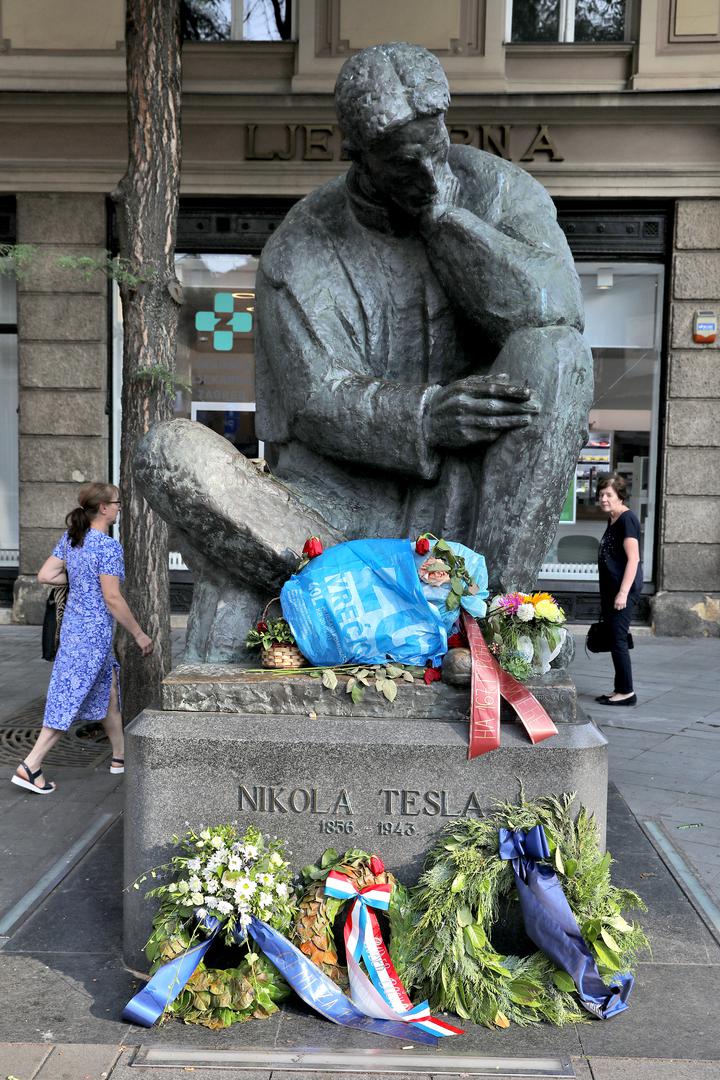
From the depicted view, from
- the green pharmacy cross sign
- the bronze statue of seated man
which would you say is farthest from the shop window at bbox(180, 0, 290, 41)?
the bronze statue of seated man

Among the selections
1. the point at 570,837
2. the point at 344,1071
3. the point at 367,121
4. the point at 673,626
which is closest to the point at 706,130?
the point at 673,626

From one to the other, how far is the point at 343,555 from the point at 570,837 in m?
1.05

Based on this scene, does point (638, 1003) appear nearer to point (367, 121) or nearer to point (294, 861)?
point (294, 861)

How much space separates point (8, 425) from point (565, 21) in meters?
6.76

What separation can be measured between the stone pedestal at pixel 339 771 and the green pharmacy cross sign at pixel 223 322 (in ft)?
26.3

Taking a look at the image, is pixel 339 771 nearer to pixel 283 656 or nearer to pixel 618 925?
pixel 283 656

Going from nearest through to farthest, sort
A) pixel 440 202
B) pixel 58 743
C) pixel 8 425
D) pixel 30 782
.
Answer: pixel 440 202 < pixel 30 782 < pixel 58 743 < pixel 8 425

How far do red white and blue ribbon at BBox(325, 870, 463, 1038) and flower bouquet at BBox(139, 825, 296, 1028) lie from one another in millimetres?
169

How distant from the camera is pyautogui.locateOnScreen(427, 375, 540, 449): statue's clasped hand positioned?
130 inches

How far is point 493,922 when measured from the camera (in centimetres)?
300

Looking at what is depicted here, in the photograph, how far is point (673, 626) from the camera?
10.1 m

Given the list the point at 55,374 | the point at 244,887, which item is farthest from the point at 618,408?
the point at 244,887

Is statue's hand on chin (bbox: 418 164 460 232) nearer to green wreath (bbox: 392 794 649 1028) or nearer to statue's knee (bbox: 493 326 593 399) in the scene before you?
statue's knee (bbox: 493 326 593 399)

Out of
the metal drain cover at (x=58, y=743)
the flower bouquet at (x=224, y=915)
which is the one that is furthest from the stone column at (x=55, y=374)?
the flower bouquet at (x=224, y=915)
